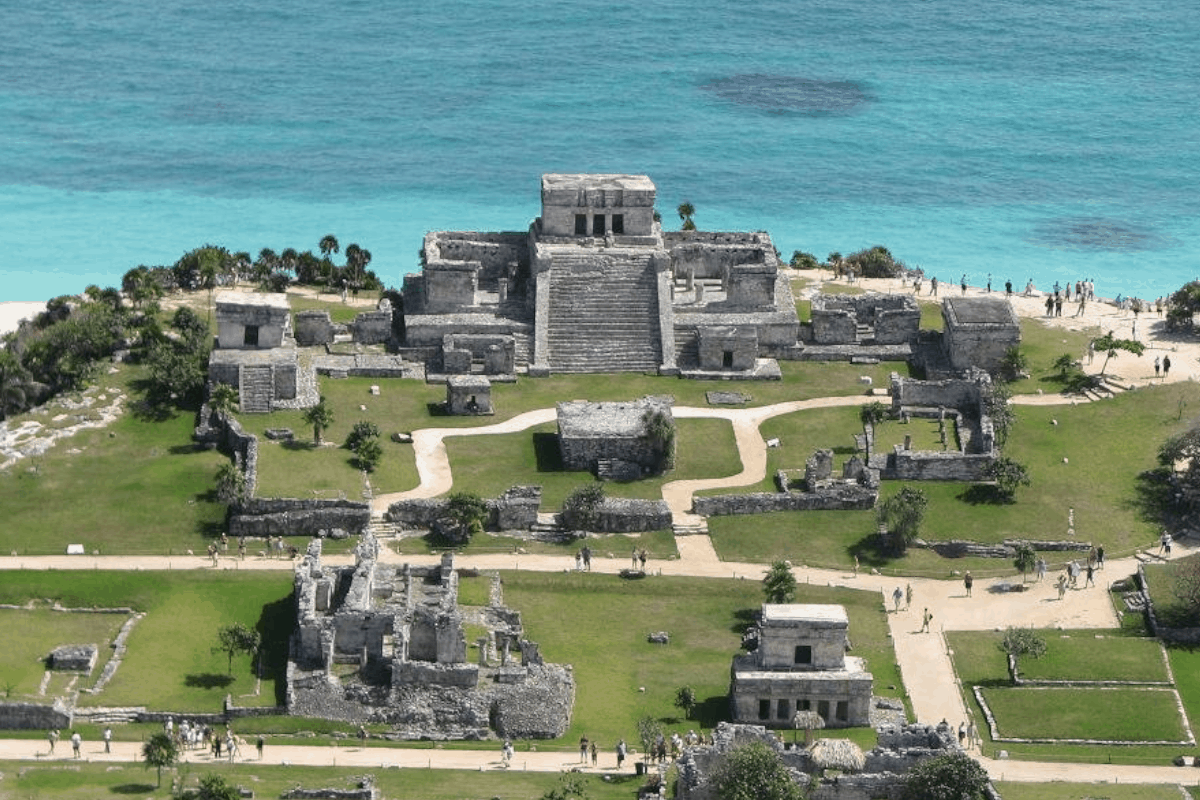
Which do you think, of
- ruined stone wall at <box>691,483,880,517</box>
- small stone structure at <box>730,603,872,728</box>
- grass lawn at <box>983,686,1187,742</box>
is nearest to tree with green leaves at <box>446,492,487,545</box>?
ruined stone wall at <box>691,483,880,517</box>

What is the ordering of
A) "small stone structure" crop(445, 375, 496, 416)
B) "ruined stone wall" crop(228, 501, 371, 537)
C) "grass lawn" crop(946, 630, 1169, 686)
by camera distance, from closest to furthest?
"grass lawn" crop(946, 630, 1169, 686) < "ruined stone wall" crop(228, 501, 371, 537) < "small stone structure" crop(445, 375, 496, 416)

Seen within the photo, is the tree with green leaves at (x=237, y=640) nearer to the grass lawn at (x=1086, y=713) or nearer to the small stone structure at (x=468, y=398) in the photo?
the small stone structure at (x=468, y=398)

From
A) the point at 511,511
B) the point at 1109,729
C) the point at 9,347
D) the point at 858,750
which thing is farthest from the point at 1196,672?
the point at 9,347

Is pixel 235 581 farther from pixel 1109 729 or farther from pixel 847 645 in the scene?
pixel 1109 729

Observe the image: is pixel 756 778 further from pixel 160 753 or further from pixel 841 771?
pixel 160 753

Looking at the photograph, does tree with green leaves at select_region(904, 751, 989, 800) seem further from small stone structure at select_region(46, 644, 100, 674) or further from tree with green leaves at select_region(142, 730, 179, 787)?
small stone structure at select_region(46, 644, 100, 674)

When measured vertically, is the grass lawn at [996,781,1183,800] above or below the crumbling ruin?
below
